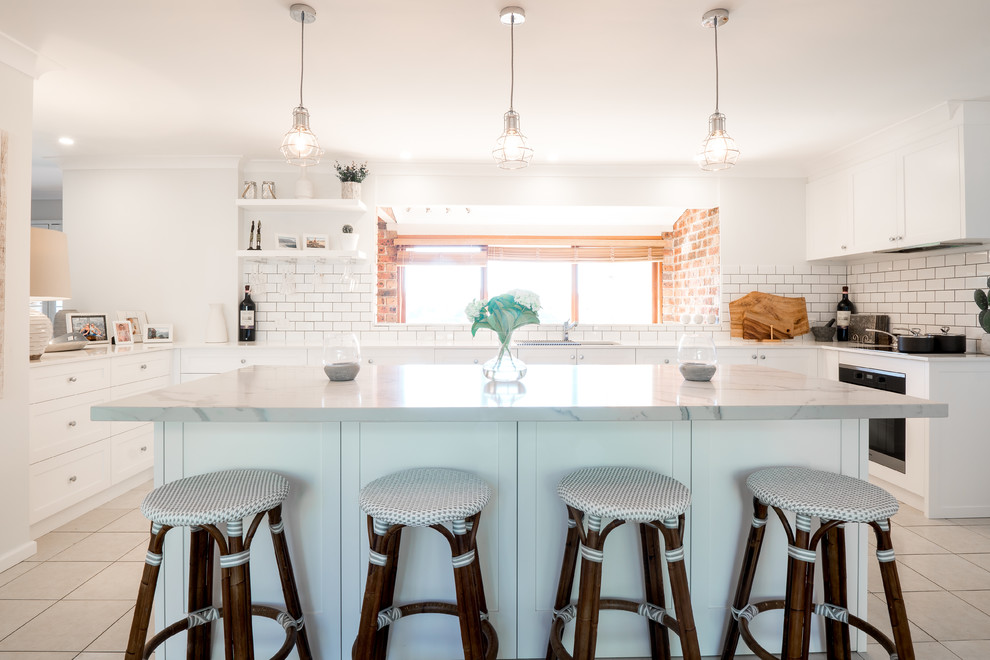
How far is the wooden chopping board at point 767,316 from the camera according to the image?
4.68m

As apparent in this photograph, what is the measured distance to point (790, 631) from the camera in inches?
62.1

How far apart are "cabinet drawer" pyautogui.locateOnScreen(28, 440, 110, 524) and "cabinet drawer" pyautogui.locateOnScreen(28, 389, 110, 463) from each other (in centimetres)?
5

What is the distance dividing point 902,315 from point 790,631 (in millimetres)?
3525

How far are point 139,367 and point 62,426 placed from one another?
752mm

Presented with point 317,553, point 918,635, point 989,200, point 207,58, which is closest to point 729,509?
point 918,635

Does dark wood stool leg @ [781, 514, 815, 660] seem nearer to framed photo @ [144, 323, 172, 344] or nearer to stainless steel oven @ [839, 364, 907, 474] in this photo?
stainless steel oven @ [839, 364, 907, 474]

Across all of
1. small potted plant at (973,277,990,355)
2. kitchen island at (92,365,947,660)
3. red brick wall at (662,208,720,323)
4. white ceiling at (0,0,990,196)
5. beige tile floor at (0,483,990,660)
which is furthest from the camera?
red brick wall at (662,208,720,323)

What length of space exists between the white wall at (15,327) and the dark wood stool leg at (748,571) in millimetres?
3160

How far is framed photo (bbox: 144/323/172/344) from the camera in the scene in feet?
14.4

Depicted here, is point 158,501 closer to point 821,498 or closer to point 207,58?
point 821,498

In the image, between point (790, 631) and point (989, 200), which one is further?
point (989, 200)

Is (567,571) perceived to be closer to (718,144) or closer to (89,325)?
(718,144)

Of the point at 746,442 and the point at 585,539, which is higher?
the point at 746,442

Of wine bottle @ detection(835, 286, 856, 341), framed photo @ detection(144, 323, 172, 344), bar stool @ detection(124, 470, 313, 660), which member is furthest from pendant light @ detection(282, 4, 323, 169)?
wine bottle @ detection(835, 286, 856, 341)
